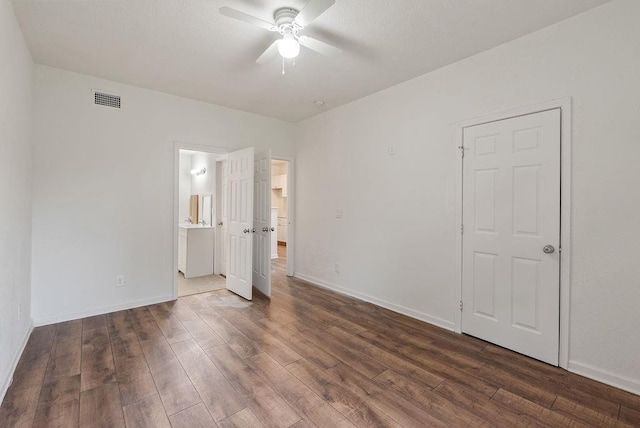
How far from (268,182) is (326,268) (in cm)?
159

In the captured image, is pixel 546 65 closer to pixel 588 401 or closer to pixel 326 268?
pixel 588 401

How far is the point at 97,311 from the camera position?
337cm

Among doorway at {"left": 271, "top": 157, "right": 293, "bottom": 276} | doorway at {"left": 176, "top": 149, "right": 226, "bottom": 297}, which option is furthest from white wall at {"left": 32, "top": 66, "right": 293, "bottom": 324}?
doorway at {"left": 271, "top": 157, "right": 293, "bottom": 276}

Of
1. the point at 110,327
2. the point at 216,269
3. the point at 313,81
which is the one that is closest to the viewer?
the point at 110,327

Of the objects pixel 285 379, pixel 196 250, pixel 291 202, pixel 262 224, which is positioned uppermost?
pixel 291 202

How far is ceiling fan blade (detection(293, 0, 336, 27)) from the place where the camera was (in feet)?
6.02

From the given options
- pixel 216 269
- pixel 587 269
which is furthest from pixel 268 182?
pixel 587 269

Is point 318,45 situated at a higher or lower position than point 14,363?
higher

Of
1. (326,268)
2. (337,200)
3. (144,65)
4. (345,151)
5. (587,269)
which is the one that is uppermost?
(144,65)

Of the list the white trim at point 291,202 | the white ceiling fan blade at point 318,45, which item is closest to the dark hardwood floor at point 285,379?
the white trim at point 291,202

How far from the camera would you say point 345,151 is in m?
4.23

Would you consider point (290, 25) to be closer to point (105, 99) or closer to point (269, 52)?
point (269, 52)

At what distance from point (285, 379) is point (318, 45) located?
2555 millimetres

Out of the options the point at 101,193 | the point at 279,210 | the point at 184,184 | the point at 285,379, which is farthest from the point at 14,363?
the point at 279,210
